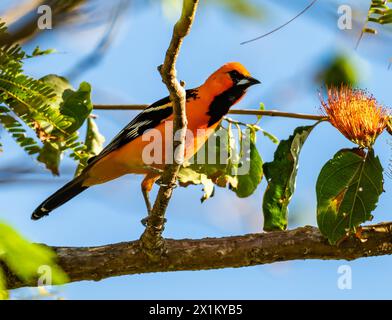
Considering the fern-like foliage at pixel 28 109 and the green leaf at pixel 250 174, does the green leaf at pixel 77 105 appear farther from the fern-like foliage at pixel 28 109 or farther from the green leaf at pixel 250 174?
the green leaf at pixel 250 174

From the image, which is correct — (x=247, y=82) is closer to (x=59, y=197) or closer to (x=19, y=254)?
(x=59, y=197)

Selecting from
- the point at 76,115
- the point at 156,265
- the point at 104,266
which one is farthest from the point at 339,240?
the point at 76,115

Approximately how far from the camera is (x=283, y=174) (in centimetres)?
479

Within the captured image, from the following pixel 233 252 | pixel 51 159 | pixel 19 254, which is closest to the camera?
pixel 19 254

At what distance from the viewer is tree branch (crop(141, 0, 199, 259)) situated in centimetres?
293

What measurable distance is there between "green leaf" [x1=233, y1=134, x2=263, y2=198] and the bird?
15.2 inches

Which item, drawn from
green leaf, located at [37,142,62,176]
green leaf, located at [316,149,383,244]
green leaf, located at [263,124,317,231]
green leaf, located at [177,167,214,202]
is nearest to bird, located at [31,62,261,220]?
green leaf, located at [177,167,214,202]

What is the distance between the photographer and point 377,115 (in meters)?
4.19

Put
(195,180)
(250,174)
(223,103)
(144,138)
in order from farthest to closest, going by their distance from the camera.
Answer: (223,103) < (144,138) < (250,174) < (195,180)

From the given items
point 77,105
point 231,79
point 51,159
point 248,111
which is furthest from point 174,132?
point 231,79

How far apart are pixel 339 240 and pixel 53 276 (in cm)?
334

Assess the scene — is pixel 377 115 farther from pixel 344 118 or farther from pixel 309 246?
pixel 309 246

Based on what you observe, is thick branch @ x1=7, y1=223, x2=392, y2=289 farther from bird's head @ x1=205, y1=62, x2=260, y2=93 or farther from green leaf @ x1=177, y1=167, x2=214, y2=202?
bird's head @ x1=205, y1=62, x2=260, y2=93

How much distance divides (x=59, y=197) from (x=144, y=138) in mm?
936
